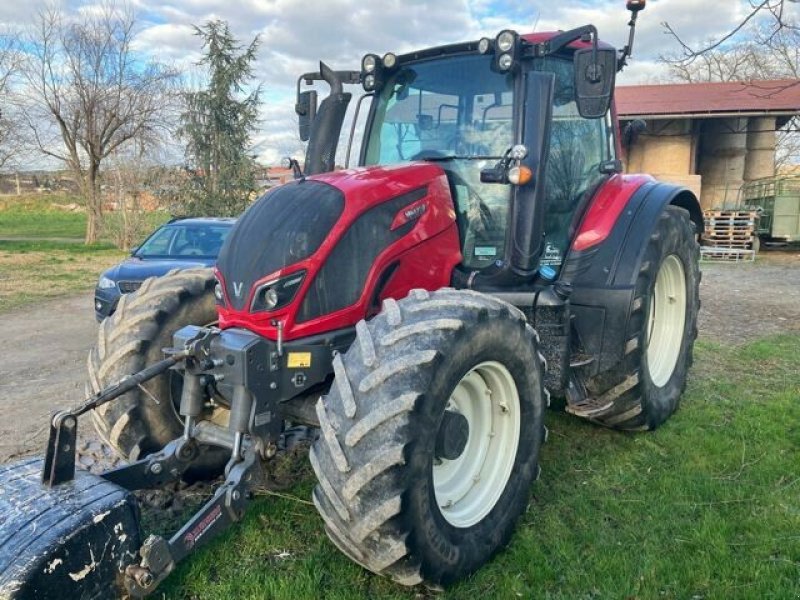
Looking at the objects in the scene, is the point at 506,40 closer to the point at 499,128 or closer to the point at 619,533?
the point at 499,128

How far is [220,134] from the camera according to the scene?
20.3m

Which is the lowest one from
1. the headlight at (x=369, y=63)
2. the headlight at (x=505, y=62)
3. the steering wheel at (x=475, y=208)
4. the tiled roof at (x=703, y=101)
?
the steering wheel at (x=475, y=208)

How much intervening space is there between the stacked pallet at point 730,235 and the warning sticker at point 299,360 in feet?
48.3

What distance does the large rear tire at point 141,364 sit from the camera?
3213 mm

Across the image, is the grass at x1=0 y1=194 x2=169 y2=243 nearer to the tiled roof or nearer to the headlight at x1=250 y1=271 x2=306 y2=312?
the tiled roof

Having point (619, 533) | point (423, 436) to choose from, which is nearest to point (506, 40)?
point (423, 436)

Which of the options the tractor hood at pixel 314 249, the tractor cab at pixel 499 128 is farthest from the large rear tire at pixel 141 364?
the tractor cab at pixel 499 128

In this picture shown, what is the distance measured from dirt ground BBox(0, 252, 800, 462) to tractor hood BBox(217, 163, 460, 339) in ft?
8.48

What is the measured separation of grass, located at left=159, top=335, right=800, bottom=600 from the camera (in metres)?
2.72

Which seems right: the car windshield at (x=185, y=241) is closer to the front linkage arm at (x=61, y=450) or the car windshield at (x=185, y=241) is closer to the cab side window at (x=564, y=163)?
the cab side window at (x=564, y=163)

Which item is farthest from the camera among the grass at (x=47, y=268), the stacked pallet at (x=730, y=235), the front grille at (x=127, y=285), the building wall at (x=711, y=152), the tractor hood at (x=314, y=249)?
the building wall at (x=711, y=152)

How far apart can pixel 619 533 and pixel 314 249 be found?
1946 mm

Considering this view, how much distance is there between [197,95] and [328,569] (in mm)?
19574

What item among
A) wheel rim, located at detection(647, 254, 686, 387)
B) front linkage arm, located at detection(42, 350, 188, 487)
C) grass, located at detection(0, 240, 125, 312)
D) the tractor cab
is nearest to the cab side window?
the tractor cab
